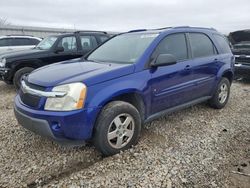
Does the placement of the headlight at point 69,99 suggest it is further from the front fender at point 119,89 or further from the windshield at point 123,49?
the windshield at point 123,49

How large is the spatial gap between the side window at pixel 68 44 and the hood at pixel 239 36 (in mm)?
5950

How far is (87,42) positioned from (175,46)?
4549mm

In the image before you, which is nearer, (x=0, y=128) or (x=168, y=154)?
(x=168, y=154)

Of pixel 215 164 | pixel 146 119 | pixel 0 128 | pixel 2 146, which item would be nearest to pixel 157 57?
pixel 146 119

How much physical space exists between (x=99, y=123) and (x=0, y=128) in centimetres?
218

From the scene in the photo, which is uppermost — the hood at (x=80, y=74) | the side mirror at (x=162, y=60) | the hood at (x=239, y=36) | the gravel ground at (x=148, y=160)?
the hood at (x=239, y=36)

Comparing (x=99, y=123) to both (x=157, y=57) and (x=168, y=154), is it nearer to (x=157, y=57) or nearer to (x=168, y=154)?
(x=168, y=154)

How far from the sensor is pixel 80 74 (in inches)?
142

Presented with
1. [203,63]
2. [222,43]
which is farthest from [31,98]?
[222,43]

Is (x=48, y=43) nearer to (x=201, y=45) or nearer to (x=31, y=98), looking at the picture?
(x=201, y=45)

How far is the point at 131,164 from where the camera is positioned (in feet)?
11.3

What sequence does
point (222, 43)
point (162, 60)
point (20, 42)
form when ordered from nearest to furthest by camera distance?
point (162, 60) < point (222, 43) < point (20, 42)

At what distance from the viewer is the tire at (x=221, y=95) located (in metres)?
5.63

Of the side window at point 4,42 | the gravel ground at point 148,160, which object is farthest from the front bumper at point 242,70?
the side window at point 4,42
